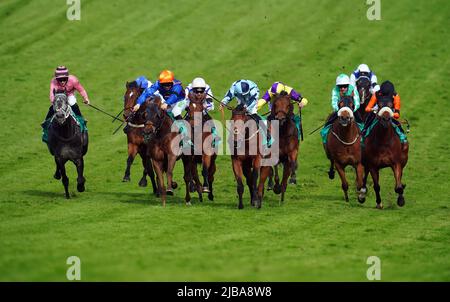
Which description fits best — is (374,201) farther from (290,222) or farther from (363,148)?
(290,222)

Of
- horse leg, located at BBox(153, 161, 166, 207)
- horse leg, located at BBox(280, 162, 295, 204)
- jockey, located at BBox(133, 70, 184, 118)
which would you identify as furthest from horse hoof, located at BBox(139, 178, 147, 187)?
horse leg, located at BBox(280, 162, 295, 204)

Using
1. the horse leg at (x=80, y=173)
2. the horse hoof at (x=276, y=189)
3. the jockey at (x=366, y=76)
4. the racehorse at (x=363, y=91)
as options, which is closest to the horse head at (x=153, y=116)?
the horse leg at (x=80, y=173)

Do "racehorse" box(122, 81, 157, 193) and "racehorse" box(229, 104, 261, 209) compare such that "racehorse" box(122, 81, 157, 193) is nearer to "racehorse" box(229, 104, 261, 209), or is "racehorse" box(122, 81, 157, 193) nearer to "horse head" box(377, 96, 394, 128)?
"racehorse" box(229, 104, 261, 209)

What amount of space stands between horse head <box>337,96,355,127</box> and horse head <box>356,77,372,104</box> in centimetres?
275

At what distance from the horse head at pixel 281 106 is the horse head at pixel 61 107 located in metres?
4.06

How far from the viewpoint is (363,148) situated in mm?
20922

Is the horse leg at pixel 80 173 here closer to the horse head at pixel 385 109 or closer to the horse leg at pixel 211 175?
the horse leg at pixel 211 175

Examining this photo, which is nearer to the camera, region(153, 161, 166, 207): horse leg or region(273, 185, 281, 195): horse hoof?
region(153, 161, 166, 207): horse leg

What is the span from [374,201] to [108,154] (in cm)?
902

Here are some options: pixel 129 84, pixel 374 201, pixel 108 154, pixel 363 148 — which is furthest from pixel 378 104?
pixel 108 154

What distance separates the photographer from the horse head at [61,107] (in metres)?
20.3

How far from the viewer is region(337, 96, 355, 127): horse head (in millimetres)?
20266

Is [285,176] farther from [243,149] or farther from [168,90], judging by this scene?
[168,90]
